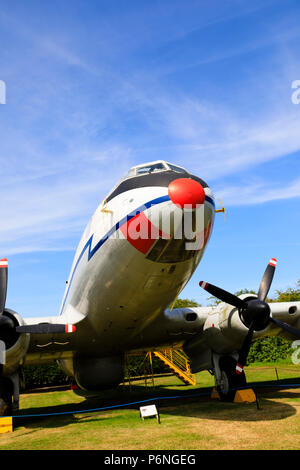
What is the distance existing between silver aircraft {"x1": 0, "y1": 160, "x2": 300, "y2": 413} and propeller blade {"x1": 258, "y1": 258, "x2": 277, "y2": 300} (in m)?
0.03

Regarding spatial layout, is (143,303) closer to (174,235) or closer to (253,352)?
(174,235)

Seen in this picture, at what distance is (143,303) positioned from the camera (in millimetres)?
10281

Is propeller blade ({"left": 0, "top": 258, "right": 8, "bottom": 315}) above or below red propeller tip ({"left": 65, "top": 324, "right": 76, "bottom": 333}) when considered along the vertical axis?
above

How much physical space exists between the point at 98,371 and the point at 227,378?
4.81 meters

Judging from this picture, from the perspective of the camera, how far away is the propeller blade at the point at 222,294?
11.1 metres

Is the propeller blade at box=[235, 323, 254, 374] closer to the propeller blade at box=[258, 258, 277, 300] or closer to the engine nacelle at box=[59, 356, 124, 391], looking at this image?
the propeller blade at box=[258, 258, 277, 300]

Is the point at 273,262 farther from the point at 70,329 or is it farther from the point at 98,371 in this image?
the point at 98,371

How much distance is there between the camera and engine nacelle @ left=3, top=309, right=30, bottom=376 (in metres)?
Result: 10.5

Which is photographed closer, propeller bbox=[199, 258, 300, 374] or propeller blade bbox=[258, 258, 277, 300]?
propeller bbox=[199, 258, 300, 374]

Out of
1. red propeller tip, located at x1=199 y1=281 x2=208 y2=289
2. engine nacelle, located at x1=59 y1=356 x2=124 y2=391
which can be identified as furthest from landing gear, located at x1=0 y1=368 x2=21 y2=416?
red propeller tip, located at x1=199 y1=281 x2=208 y2=289

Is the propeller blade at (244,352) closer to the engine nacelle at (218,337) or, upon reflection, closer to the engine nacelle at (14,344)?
the engine nacelle at (218,337)

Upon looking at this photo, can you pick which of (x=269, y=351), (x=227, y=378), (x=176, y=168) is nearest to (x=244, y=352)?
(x=227, y=378)
